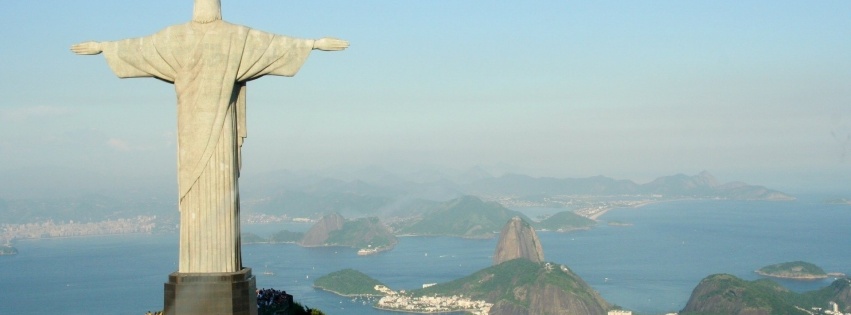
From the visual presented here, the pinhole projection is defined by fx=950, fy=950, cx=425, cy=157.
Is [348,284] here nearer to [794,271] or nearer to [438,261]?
[438,261]

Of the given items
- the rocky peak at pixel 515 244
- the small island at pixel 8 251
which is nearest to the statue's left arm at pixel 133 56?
the rocky peak at pixel 515 244

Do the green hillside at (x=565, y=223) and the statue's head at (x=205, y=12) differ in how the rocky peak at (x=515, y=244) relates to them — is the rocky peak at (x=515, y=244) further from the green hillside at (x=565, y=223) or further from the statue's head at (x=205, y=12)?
the statue's head at (x=205, y=12)

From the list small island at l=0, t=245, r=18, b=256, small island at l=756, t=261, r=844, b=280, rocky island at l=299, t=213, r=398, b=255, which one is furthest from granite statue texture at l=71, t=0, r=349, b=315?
rocky island at l=299, t=213, r=398, b=255

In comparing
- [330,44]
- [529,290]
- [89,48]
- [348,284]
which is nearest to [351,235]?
[348,284]

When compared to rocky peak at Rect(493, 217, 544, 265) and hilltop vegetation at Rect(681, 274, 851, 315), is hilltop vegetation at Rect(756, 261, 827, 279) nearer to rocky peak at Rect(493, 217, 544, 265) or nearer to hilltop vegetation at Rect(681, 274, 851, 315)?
hilltop vegetation at Rect(681, 274, 851, 315)

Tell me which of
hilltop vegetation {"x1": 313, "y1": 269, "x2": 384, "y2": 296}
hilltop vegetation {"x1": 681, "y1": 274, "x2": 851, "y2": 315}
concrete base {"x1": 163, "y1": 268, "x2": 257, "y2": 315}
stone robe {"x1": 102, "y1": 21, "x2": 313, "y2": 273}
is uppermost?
stone robe {"x1": 102, "y1": 21, "x2": 313, "y2": 273}
